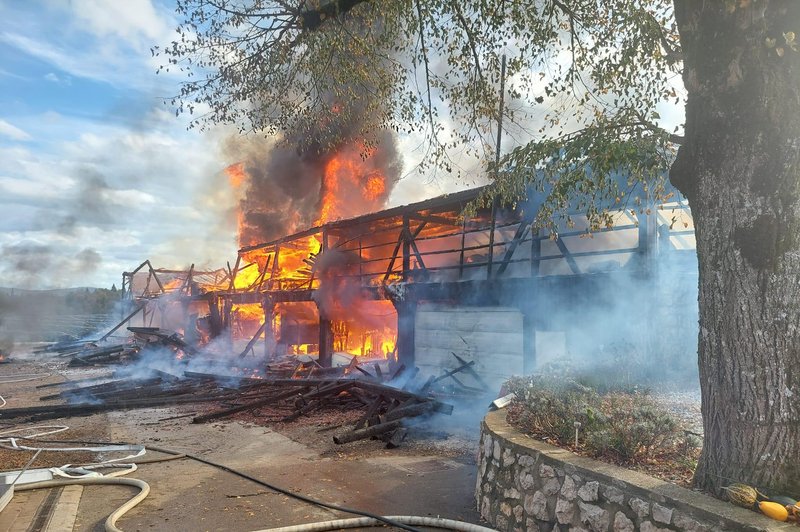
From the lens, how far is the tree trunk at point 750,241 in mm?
3840

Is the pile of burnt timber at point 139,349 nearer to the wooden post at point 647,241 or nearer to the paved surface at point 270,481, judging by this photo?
the paved surface at point 270,481

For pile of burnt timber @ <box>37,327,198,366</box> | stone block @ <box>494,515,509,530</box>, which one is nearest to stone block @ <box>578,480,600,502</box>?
stone block @ <box>494,515,509,530</box>

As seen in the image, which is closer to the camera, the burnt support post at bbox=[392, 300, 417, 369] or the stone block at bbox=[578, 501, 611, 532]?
the stone block at bbox=[578, 501, 611, 532]

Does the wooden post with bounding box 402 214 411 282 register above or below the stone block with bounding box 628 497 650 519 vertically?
above

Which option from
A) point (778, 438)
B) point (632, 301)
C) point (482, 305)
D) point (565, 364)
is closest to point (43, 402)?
point (482, 305)

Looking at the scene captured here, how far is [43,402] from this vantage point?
49.0ft

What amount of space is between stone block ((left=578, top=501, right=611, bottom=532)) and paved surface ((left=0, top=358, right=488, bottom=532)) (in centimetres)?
171

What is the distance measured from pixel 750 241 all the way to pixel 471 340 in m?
9.89

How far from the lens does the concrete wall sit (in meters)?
12.6

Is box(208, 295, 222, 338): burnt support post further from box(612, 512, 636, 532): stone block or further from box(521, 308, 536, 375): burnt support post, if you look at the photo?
box(612, 512, 636, 532): stone block

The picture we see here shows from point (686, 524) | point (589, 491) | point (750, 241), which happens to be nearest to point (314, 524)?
point (589, 491)

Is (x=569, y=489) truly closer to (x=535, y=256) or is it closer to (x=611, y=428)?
(x=611, y=428)

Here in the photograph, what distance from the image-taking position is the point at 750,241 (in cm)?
396

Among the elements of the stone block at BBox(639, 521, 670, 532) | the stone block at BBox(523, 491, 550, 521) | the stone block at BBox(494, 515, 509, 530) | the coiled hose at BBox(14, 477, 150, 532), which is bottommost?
the coiled hose at BBox(14, 477, 150, 532)
